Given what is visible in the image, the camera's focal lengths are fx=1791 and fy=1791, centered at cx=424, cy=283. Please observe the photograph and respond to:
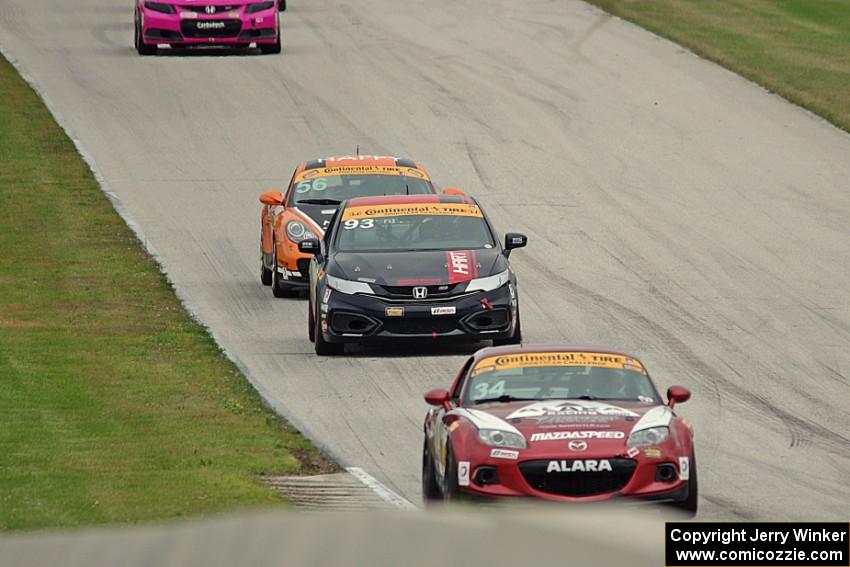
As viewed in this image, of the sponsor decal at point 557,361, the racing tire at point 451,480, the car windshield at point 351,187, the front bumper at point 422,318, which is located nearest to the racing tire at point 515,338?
the front bumper at point 422,318

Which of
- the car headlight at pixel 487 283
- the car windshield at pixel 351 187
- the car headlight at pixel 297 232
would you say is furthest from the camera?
the car windshield at pixel 351 187

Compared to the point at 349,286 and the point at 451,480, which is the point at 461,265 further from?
the point at 451,480

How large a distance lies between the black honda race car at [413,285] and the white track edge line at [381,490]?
459cm

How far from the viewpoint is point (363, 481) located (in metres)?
12.0

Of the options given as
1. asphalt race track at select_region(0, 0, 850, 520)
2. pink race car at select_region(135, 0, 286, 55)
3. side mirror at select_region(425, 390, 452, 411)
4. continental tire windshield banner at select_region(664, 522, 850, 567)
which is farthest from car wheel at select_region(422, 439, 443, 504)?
pink race car at select_region(135, 0, 286, 55)

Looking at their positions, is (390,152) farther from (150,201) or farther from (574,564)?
(574,564)

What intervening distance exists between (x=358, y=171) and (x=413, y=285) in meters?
4.78

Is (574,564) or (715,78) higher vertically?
(574,564)

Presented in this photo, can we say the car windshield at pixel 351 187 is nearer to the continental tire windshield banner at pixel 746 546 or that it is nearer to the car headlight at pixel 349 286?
the car headlight at pixel 349 286

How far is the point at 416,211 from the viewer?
60.1ft

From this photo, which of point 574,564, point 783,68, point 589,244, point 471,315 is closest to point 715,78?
point 783,68

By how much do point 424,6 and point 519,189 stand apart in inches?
622

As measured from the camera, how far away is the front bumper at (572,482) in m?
10.0

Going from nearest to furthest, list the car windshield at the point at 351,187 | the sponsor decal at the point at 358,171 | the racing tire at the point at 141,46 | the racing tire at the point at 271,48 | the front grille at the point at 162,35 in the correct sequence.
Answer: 1. the car windshield at the point at 351,187
2. the sponsor decal at the point at 358,171
3. the front grille at the point at 162,35
4. the racing tire at the point at 141,46
5. the racing tire at the point at 271,48
